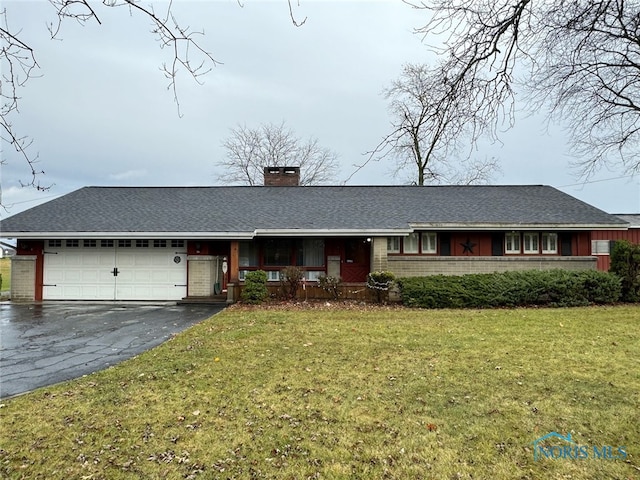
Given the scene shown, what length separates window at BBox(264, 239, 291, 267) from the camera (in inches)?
603

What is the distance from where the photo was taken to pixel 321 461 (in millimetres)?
3309

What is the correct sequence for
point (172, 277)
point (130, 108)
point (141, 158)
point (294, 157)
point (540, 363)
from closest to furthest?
point (130, 108) < point (540, 363) < point (172, 277) < point (141, 158) < point (294, 157)

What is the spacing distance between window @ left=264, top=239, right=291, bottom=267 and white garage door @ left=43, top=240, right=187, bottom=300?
3343 mm

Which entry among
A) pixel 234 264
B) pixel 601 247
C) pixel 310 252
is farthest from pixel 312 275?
pixel 601 247

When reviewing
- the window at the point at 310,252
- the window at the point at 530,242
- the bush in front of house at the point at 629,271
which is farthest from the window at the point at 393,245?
the bush in front of house at the point at 629,271

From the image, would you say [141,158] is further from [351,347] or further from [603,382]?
[603,382]

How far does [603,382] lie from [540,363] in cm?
98

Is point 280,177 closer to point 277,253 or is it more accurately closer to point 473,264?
point 277,253

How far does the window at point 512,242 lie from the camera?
15.2m

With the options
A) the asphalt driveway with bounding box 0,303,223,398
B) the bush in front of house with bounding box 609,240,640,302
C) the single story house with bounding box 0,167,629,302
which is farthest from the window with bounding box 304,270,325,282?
the bush in front of house with bounding box 609,240,640,302

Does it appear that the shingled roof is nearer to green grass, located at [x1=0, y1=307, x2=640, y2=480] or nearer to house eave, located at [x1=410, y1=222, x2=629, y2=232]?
house eave, located at [x1=410, y1=222, x2=629, y2=232]

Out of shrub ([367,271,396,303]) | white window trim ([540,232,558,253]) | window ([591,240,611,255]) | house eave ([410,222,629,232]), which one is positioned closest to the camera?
shrub ([367,271,396,303])

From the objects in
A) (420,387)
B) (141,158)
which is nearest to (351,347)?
(420,387)

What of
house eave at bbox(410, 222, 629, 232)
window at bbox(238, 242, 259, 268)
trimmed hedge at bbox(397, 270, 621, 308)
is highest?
house eave at bbox(410, 222, 629, 232)
